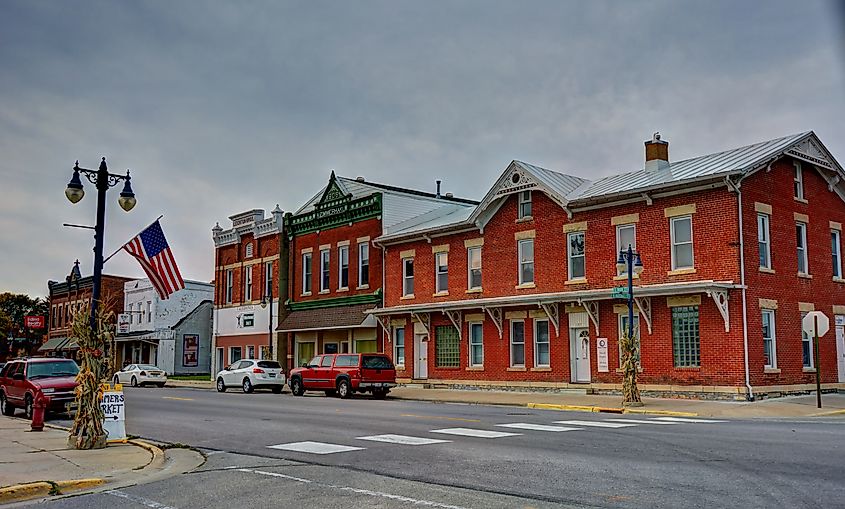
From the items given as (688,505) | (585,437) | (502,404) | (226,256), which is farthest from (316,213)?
(688,505)

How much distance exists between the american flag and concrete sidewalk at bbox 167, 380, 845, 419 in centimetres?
990

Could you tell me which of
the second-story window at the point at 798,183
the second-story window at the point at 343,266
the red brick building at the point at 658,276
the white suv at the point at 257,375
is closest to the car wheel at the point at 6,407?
the white suv at the point at 257,375

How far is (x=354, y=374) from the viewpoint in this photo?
3123 cm

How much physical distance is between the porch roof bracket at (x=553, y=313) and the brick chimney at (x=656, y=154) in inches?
244

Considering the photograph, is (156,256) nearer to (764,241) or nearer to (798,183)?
(764,241)

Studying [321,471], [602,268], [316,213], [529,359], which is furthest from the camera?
[316,213]

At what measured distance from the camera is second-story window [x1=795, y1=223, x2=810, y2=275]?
2923 cm

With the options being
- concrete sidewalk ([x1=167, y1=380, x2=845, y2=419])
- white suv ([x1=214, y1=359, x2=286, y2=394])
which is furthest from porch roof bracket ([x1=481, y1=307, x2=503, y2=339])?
white suv ([x1=214, y1=359, x2=286, y2=394])

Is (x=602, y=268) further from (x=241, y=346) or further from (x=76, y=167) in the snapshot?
(x=241, y=346)

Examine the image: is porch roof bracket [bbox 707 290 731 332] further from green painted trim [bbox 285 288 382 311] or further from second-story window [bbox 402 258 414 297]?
green painted trim [bbox 285 288 382 311]

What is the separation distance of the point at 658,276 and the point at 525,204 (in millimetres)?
6758

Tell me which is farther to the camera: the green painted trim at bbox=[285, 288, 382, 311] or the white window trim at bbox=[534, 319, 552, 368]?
the green painted trim at bbox=[285, 288, 382, 311]

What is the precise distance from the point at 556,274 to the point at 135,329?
42.3 meters

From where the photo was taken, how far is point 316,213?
1753 inches
